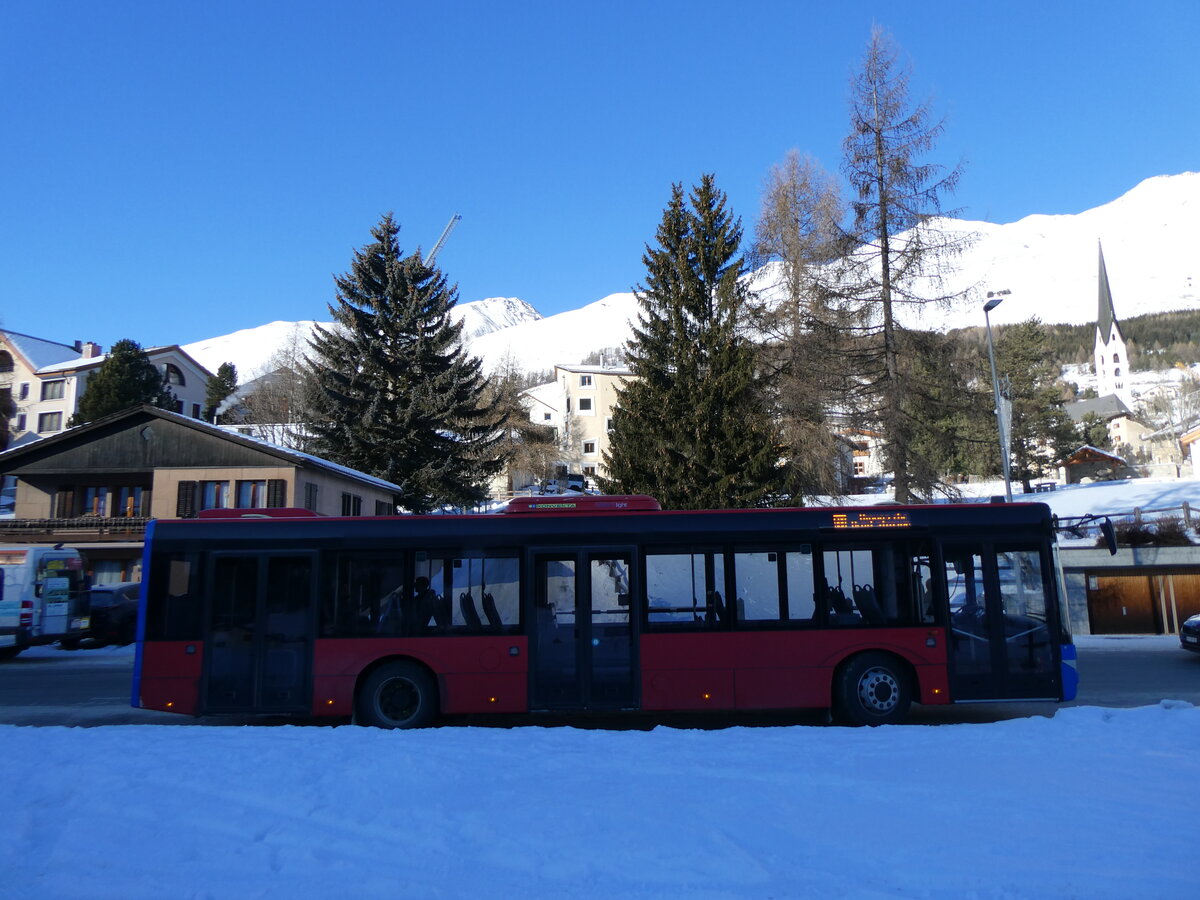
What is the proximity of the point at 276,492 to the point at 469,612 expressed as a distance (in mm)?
23655

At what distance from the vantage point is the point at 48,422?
63.0 meters

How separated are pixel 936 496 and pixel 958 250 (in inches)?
287

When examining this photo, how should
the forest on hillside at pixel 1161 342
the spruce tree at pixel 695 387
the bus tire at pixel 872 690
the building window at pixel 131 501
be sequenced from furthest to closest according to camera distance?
the forest on hillside at pixel 1161 342 < the building window at pixel 131 501 < the spruce tree at pixel 695 387 < the bus tire at pixel 872 690

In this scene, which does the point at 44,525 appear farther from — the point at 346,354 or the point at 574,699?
the point at 574,699

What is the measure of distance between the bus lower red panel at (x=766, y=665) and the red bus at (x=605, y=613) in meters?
0.02

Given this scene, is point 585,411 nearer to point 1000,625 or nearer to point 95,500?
point 95,500

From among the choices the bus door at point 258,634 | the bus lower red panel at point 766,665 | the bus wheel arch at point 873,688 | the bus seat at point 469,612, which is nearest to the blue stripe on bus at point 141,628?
the bus door at point 258,634

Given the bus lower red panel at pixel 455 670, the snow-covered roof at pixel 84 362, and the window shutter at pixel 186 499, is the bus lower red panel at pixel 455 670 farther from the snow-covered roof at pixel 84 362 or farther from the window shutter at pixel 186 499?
the snow-covered roof at pixel 84 362

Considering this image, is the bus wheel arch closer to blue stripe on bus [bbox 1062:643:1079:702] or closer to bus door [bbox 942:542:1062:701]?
bus door [bbox 942:542:1062:701]

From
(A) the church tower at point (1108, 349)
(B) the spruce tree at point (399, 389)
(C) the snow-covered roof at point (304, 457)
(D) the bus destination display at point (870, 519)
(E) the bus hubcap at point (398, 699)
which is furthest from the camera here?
(A) the church tower at point (1108, 349)

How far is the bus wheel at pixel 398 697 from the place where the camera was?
1050 centimetres

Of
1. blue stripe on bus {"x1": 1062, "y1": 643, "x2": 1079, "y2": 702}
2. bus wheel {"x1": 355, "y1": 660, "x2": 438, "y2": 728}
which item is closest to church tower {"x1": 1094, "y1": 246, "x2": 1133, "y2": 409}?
blue stripe on bus {"x1": 1062, "y1": 643, "x2": 1079, "y2": 702}

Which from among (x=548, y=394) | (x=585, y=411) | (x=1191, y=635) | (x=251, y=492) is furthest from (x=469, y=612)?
(x=548, y=394)

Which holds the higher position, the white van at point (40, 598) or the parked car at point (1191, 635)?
the white van at point (40, 598)
